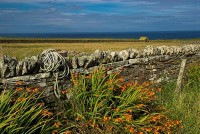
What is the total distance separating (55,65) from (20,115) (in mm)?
1819

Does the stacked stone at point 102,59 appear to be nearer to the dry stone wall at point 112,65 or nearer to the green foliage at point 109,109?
the dry stone wall at point 112,65

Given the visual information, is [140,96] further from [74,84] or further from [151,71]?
[151,71]

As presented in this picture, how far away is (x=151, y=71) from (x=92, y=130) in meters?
5.10

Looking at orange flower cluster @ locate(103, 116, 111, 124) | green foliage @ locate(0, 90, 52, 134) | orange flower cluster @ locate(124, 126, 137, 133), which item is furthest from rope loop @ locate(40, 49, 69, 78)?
orange flower cluster @ locate(124, 126, 137, 133)

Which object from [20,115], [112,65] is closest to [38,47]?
[112,65]

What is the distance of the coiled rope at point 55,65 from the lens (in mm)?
7641

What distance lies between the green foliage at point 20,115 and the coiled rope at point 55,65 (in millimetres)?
891

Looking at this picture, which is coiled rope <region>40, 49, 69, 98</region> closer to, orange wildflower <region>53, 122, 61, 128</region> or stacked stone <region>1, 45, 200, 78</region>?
stacked stone <region>1, 45, 200, 78</region>

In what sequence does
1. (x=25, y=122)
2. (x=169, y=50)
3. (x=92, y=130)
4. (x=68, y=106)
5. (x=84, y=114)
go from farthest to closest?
(x=169, y=50) < (x=68, y=106) < (x=84, y=114) < (x=92, y=130) < (x=25, y=122)

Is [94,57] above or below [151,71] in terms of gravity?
above

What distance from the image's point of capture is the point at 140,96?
7598mm

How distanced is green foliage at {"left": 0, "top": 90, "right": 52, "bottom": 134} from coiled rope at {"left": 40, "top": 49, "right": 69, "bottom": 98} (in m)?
0.89

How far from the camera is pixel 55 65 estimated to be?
305 inches

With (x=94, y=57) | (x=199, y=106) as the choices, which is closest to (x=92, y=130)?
(x=94, y=57)
